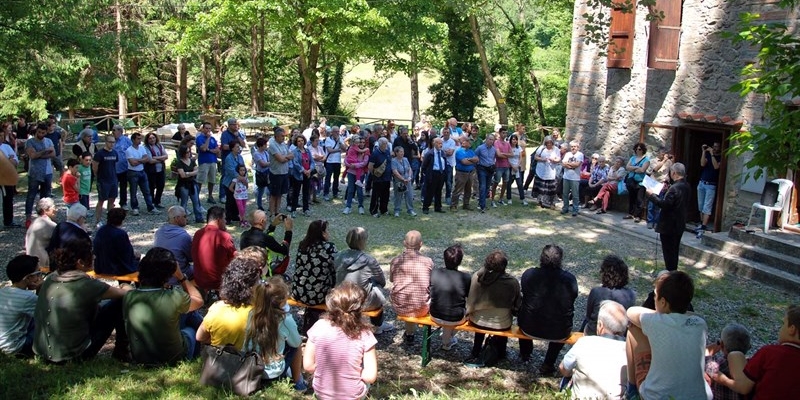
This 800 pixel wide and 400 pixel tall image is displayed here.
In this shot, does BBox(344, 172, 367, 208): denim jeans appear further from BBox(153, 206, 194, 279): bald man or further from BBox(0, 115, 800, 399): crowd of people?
BBox(153, 206, 194, 279): bald man

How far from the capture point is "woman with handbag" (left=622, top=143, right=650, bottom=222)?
12469mm

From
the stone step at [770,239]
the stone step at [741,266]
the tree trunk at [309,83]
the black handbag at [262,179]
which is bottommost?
the stone step at [741,266]

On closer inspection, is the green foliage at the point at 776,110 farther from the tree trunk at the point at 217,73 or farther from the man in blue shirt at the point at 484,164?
the tree trunk at the point at 217,73

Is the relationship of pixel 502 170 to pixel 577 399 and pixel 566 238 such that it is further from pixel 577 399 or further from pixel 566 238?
pixel 577 399

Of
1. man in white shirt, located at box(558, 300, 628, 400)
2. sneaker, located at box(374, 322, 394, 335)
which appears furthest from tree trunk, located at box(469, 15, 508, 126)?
man in white shirt, located at box(558, 300, 628, 400)

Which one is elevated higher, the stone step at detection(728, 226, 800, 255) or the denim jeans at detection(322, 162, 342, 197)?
the denim jeans at detection(322, 162, 342, 197)

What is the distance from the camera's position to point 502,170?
13.8 metres

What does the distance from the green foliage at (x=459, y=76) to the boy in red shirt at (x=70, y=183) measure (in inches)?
800

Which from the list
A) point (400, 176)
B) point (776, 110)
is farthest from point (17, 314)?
point (400, 176)

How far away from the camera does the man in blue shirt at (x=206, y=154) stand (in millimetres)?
12062

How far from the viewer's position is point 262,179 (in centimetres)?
1171

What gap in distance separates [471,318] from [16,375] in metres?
3.56

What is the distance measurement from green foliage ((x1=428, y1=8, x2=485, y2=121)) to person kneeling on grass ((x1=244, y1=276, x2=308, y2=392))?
24.5 meters

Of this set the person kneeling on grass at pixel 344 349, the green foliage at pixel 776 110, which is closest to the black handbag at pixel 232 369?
the person kneeling on grass at pixel 344 349
